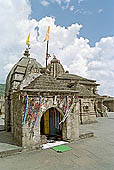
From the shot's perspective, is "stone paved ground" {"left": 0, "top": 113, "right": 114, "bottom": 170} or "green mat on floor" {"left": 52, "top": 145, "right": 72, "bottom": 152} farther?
"green mat on floor" {"left": 52, "top": 145, "right": 72, "bottom": 152}

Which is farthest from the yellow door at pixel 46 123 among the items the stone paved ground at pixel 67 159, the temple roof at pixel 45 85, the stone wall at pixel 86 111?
the stone wall at pixel 86 111

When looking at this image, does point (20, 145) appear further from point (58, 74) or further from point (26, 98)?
point (58, 74)

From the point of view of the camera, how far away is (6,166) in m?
6.48

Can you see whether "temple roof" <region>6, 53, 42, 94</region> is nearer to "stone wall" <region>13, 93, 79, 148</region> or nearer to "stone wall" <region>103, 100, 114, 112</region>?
"stone wall" <region>13, 93, 79, 148</region>

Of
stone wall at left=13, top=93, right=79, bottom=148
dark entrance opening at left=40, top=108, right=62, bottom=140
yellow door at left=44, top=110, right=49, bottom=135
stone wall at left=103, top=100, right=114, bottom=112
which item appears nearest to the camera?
stone wall at left=13, top=93, right=79, bottom=148

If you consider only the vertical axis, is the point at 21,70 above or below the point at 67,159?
above

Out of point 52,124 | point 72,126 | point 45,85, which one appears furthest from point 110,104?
point 45,85

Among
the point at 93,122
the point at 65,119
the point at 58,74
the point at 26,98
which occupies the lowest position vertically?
the point at 93,122

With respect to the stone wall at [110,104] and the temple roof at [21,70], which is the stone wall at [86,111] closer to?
the temple roof at [21,70]

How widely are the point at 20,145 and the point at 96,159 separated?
4807 mm

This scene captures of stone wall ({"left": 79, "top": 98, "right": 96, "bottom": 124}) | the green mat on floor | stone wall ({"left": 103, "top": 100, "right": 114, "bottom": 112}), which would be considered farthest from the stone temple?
stone wall ({"left": 103, "top": 100, "right": 114, "bottom": 112})

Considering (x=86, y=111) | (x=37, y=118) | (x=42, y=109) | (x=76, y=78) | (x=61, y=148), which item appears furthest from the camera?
(x=76, y=78)

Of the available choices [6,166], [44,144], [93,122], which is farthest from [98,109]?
[6,166]

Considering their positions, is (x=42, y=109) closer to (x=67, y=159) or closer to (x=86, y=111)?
(x=67, y=159)
